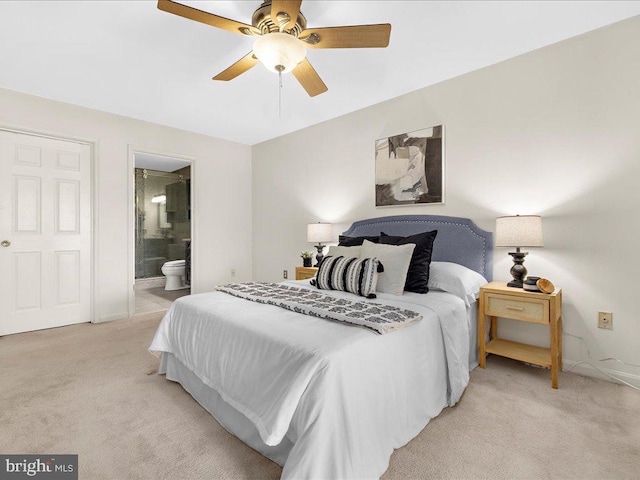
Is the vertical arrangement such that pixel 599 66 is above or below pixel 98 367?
above

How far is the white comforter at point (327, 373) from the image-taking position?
3.96 ft

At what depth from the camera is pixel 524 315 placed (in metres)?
2.26

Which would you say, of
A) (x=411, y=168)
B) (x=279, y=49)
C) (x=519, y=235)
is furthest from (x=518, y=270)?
(x=279, y=49)

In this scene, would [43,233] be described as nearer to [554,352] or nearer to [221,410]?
[221,410]

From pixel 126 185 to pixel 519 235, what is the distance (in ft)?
13.7

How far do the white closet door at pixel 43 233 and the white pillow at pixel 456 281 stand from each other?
3.78 m

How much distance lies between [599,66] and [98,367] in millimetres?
4308

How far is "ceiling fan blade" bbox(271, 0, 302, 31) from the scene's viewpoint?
164cm

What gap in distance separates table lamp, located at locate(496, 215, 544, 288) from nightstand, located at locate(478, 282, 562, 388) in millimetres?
147

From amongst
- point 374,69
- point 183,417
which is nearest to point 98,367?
point 183,417

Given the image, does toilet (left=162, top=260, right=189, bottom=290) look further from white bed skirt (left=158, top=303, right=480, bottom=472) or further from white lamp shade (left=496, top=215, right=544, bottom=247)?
white lamp shade (left=496, top=215, right=544, bottom=247)

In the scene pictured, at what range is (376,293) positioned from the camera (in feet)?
7.86

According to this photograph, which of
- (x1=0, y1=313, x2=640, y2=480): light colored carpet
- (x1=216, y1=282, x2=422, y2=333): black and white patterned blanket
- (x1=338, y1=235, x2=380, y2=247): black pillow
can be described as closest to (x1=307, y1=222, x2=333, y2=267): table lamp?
(x1=338, y1=235, x2=380, y2=247): black pillow

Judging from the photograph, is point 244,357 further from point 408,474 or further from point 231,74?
point 231,74
